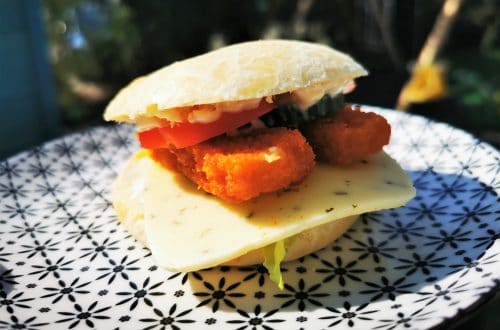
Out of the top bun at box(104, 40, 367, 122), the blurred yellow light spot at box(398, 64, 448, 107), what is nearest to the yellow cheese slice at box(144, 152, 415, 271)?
the top bun at box(104, 40, 367, 122)

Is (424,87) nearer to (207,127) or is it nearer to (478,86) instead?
(478,86)

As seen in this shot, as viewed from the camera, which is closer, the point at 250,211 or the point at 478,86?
the point at 250,211

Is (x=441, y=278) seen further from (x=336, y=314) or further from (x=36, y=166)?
(x=36, y=166)

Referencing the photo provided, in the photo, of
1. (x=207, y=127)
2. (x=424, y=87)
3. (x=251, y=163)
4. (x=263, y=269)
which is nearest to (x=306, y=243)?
(x=263, y=269)

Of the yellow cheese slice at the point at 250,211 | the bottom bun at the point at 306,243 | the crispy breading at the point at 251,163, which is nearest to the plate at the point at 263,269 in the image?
the bottom bun at the point at 306,243

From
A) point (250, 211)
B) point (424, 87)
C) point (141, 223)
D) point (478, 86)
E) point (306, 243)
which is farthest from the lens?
point (478, 86)

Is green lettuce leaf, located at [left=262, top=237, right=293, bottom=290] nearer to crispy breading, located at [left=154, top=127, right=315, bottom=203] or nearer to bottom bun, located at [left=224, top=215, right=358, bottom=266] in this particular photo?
bottom bun, located at [left=224, top=215, right=358, bottom=266]
